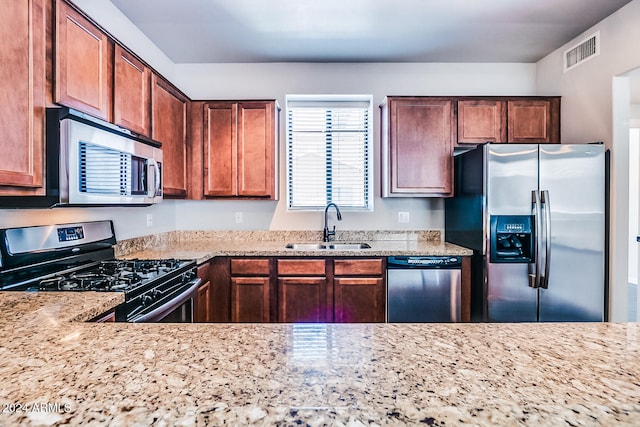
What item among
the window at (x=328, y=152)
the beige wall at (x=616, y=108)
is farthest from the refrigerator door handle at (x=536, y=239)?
the window at (x=328, y=152)

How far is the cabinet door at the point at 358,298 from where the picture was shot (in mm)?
2760

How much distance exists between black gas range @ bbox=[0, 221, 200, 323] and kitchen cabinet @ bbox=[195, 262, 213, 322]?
169 mm

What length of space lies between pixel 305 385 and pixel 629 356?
28.3 inches

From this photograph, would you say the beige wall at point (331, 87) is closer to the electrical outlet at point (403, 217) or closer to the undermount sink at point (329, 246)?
the electrical outlet at point (403, 217)

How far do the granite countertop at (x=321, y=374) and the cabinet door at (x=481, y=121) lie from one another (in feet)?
7.67

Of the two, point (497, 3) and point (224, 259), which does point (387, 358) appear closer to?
point (224, 259)

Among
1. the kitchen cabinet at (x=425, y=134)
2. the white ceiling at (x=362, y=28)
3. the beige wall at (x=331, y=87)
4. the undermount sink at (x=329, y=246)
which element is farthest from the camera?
the beige wall at (x=331, y=87)

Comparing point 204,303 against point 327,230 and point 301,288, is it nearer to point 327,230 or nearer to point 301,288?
point 301,288

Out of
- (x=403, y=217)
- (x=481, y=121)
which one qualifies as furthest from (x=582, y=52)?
(x=403, y=217)

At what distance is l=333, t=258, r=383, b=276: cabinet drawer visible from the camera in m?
2.77

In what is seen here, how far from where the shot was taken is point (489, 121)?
10.1 ft

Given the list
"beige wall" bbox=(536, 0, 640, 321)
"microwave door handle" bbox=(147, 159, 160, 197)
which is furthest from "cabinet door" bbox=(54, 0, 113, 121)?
"beige wall" bbox=(536, 0, 640, 321)

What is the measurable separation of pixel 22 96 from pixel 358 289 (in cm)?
229

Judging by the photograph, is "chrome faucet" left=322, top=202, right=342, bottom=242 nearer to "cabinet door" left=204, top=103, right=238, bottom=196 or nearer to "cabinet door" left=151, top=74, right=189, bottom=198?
"cabinet door" left=204, top=103, right=238, bottom=196
